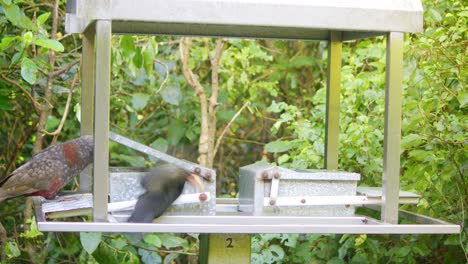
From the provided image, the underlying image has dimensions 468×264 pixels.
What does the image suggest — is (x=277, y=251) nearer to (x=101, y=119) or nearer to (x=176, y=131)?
(x=176, y=131)

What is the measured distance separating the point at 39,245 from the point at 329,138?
221cm

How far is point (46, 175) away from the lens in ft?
10.0

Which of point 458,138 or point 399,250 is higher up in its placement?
point 458,138

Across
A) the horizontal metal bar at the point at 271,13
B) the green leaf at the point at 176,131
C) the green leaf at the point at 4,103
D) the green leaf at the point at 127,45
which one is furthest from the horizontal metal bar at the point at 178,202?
the green leaf at the point at 176,131

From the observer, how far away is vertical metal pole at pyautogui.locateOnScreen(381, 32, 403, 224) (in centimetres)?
273

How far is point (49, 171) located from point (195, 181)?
2.07ft

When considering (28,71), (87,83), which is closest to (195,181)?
(87,83)

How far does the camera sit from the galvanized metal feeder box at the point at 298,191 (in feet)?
9.25

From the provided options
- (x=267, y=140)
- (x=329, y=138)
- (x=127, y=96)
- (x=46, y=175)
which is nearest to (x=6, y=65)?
(x=127, y=96)

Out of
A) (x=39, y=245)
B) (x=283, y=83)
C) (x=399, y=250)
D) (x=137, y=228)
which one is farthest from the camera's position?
(x=283, y=83)

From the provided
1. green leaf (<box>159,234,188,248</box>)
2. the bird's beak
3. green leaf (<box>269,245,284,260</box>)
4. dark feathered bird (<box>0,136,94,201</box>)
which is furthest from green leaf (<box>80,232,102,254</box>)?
the bird's beak

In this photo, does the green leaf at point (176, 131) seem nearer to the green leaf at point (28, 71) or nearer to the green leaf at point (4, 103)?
the green leaf at point (4, 103)

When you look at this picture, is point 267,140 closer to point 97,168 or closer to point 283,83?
point 283,83

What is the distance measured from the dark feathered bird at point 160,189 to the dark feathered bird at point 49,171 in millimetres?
406
